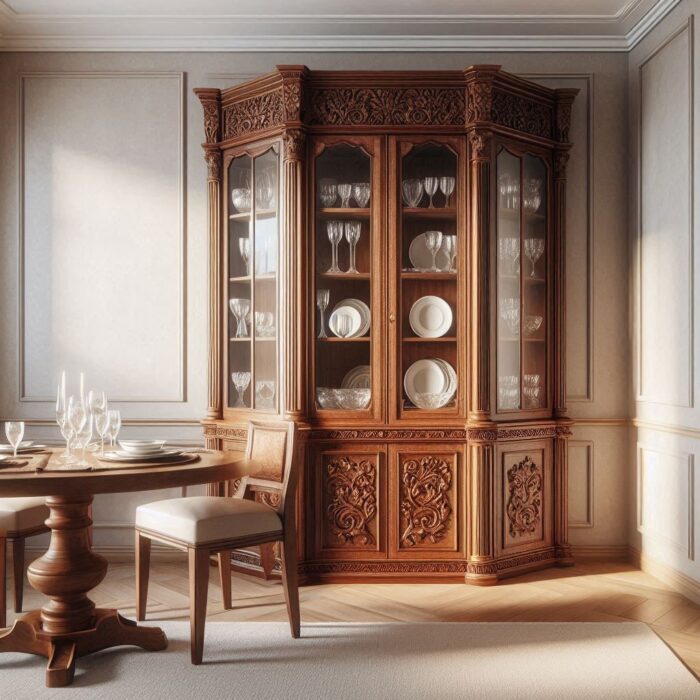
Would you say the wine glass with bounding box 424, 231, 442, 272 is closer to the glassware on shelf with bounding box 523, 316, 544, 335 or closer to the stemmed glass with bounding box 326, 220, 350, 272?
the stemmed glass with bounding box 326, 220, 350, 272

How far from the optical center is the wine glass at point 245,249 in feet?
12.4

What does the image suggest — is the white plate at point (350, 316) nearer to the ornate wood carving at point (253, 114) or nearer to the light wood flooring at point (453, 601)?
the ornate wood carving at point (253, 114)

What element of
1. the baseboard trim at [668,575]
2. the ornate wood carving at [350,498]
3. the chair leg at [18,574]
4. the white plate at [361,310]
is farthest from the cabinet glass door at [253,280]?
the baseboard trim at [668,575]

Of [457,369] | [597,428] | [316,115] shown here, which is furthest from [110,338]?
[597,428]

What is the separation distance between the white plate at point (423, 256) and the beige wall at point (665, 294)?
1036 millimetres

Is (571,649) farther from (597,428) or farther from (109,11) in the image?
(109,11)

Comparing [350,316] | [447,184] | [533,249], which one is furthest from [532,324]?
[350,316]

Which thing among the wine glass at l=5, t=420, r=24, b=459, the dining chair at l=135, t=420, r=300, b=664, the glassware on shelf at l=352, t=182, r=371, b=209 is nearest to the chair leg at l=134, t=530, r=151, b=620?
the dining chair at l=135, t=420, r=300, b=664

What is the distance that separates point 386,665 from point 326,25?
3.02 meters

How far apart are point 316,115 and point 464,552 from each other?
2.17m

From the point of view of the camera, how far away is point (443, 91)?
362 cm

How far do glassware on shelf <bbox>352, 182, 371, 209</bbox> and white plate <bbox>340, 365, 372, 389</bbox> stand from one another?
2.53 feet

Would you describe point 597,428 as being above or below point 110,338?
A: below

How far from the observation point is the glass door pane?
12.0 feet
